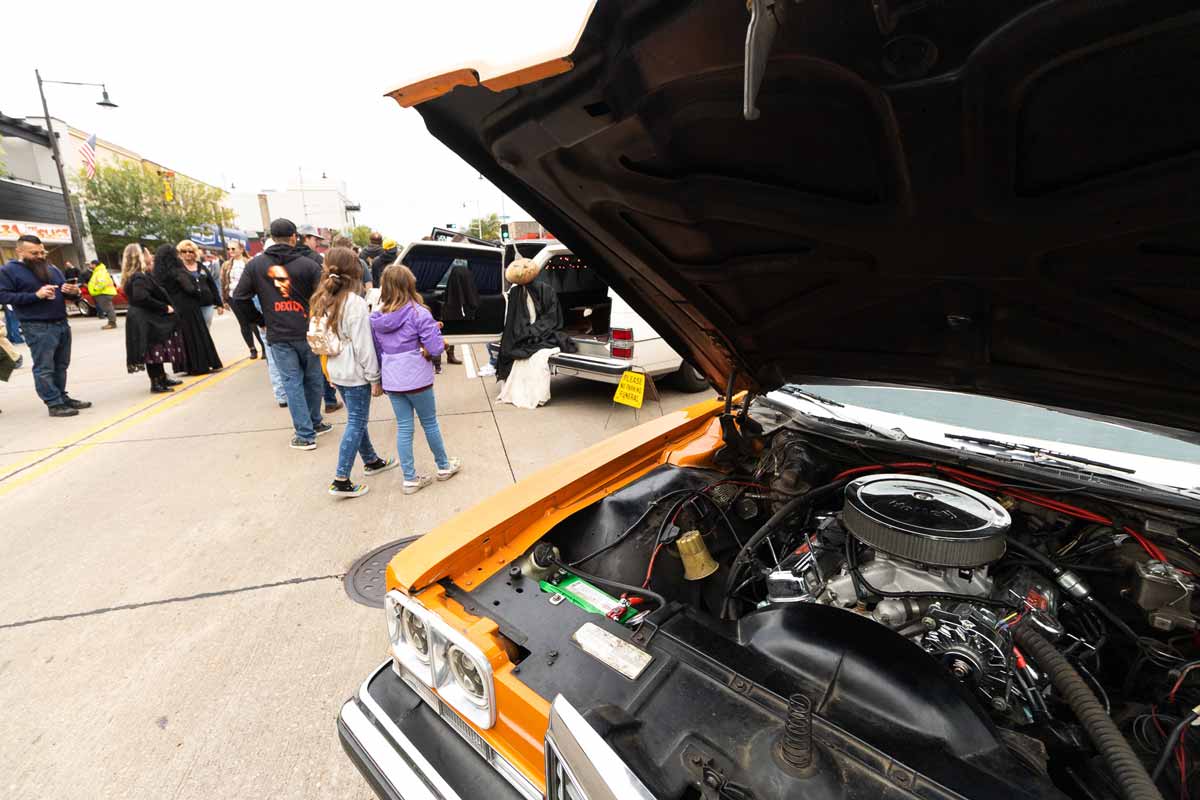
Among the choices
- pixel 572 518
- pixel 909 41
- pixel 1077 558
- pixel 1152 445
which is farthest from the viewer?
pixel 572 518

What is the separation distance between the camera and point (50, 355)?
6078 millimetres

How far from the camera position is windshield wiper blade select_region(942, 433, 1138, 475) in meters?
1.60

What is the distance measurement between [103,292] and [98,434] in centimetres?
1197

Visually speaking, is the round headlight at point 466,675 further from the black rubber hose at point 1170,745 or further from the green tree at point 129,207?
the green tree at point 129,207

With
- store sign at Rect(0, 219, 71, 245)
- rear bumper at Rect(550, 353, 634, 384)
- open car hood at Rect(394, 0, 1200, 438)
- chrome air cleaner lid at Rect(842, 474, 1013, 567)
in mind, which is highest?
store sign at Rect(0, 219, 71, 245)

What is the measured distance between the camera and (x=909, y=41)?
83 centimetres

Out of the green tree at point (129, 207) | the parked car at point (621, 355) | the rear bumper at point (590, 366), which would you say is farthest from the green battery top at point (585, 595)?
the green tree at point (129, 207)

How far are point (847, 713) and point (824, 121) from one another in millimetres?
1204

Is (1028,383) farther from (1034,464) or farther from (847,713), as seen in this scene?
(847,713)

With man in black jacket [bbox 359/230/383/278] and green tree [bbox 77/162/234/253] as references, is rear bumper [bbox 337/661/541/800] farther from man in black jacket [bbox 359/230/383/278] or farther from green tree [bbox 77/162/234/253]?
green tree [bbox 77/162/234/253]

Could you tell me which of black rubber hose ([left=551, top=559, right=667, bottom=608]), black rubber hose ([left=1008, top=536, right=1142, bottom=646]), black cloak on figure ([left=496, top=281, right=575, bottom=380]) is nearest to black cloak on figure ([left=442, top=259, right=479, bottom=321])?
black cloak on figure ([left=496, top=281, right=575, bottom=380])

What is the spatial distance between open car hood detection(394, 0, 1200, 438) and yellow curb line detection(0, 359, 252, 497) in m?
5.87

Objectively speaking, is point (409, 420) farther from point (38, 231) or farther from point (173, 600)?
point (38, 231)

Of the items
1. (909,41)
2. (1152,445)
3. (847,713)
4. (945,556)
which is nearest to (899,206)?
(909,41)
